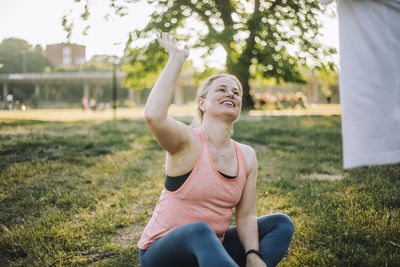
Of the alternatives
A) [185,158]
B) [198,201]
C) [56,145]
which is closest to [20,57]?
[56,145]

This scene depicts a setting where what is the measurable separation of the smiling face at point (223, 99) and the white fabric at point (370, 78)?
8.65 feet

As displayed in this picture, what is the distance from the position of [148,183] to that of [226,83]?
111 inches

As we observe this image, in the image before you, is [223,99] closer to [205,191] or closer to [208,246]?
[205,191]

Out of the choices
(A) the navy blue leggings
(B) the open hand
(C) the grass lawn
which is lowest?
(C) the grass lawn

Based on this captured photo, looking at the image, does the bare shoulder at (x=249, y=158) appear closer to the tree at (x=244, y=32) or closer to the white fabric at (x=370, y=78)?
the white fabric at (x=370, y=78)

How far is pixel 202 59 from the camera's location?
15852 mm

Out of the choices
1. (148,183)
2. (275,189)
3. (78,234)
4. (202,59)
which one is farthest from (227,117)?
(202,59)

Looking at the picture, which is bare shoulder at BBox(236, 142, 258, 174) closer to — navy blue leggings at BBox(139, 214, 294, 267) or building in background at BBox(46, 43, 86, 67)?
navy blue leggings at BBox(139, 214, 294, 267)

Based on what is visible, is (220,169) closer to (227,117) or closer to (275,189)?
(227,117)

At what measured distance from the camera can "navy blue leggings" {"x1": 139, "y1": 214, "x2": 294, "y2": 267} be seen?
1542mm

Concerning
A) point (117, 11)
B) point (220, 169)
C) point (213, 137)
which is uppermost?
point (117, 11)

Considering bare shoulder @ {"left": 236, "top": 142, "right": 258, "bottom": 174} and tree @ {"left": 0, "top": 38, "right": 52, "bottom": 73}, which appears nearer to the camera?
bare shoulder @ {"left": 236, "top": 142, "right": 258, "bottom": 174}

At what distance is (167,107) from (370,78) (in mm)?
3340

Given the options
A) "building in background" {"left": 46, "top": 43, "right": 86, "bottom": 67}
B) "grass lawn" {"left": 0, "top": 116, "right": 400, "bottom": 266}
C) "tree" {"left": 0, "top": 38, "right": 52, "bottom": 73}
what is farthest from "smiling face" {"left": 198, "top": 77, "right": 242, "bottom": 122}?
"building in background" {"left": 46, "top": 43, "right": 86, "bottom": 67}
